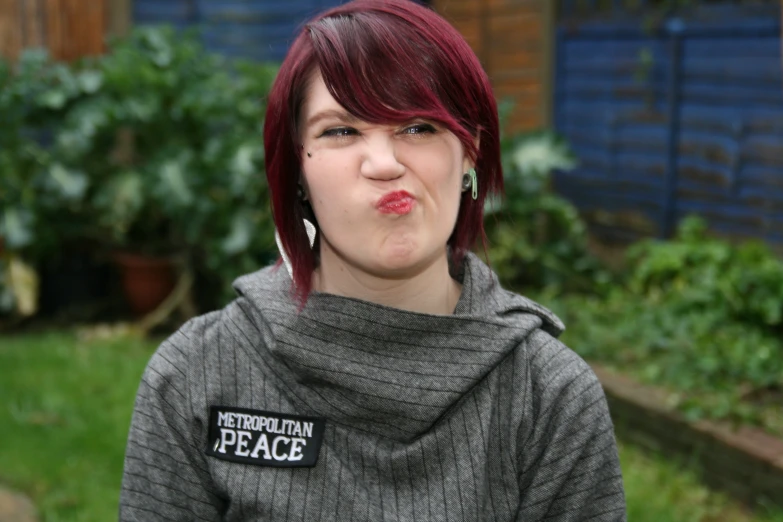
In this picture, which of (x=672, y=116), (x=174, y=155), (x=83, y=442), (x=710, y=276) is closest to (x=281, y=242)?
(x=83, y=442)

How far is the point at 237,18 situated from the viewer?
291 inches

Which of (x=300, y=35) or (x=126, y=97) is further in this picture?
(x=126, y=97)

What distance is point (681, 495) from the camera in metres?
3.39

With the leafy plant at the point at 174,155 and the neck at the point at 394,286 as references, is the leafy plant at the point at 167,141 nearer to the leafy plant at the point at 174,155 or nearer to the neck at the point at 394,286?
the leafy plant at the point at 174,155

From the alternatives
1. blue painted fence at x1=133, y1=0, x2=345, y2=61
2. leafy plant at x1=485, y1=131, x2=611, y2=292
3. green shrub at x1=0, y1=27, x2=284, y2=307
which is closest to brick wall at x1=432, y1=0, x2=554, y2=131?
leafy plant at x1=485, y1=131, x2=611, y2=292

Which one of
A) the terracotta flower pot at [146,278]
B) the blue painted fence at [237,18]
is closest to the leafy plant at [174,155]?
the terracotta flower pot at [146,278]

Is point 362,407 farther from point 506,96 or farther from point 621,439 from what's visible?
point 506,96

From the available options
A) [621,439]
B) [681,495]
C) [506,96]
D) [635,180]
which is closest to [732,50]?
→ [635,180]

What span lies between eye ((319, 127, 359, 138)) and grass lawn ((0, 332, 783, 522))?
2051mm

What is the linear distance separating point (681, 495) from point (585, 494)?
1921 millimetres

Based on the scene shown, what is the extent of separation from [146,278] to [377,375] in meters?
4.61

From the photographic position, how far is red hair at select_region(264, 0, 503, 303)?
1.58m

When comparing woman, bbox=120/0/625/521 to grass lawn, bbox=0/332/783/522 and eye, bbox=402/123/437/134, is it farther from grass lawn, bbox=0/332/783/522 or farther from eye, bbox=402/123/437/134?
grass lawn, bbox=0/332/783/522

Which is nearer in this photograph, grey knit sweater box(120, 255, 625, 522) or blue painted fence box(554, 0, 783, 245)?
grey knit sweater box(120, 255, 625, 522)
